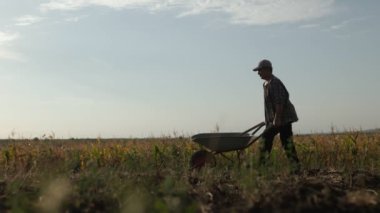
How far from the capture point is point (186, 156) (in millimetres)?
12656

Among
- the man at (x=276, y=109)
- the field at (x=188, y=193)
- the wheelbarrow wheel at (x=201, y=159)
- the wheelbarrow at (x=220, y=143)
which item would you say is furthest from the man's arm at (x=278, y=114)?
the wheelbarrow wheel at (x=201, y=159)

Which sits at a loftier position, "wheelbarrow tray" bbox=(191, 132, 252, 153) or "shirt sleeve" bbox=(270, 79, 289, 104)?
"shirt sleeve" bbox=(270, 79, 289, 104)

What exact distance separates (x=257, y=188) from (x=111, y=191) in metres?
1.44

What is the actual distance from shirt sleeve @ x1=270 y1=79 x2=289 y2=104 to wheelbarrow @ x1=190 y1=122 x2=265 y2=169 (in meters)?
0.69

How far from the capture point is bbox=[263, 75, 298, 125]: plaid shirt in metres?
8.79

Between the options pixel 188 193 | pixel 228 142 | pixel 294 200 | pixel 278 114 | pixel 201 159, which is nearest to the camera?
pixel 294 200

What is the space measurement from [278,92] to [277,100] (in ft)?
0.45

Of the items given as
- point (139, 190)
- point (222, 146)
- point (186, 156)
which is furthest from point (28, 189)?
point (186, 156)

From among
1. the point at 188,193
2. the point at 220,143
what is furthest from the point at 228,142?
the point at 188,193

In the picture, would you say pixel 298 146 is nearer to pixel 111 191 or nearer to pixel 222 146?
pixel 222 146

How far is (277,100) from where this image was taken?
8758mm

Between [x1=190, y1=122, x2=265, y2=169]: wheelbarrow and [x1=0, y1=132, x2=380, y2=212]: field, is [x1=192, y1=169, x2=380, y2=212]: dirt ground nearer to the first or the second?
[x1=0, y1=132, x2=380, y2=212]: field

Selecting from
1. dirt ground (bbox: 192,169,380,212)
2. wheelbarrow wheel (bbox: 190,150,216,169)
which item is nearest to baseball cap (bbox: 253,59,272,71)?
wheelbarrow wheel (bbox: 190,150,216,169)

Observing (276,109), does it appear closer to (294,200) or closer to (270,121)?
(270,121)
